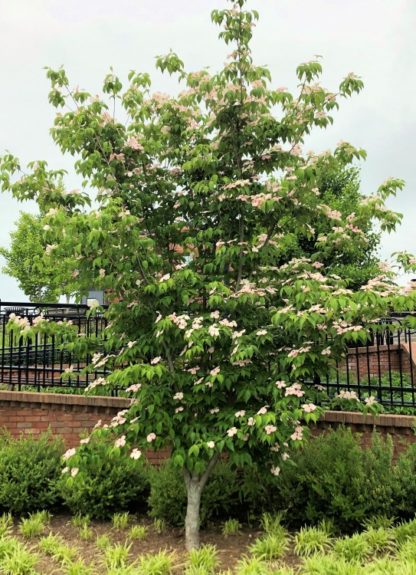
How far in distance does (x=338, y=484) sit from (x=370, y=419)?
114 cm

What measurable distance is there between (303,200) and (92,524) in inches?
161

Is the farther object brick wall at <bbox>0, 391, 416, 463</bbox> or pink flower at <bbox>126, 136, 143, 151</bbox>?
brick wall at <bbox>0, 391, 416, 463</bbox>

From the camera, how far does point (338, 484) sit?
4.74m

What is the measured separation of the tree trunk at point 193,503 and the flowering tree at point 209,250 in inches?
0.5

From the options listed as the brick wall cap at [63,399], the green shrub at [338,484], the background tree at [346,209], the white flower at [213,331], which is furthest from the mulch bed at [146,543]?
the background tree at [346,209]

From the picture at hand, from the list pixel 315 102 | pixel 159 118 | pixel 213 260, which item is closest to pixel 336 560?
pixel 213 260

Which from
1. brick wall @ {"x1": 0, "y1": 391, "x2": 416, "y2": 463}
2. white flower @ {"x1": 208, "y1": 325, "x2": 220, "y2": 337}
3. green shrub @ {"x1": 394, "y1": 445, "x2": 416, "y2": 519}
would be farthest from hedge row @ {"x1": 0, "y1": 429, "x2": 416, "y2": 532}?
white flower @ {"x1": 208, "y1": 325, "x2": 220, "y2": 337}

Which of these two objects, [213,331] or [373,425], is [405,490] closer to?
[373,425]

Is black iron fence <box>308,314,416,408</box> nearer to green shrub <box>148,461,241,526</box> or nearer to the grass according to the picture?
the grass

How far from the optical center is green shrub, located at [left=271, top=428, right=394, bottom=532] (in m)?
4.67

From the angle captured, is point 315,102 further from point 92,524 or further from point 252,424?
point 92,524

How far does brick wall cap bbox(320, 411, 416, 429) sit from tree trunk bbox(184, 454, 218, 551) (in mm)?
1617

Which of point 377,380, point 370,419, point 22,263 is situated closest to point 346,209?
point 377,380

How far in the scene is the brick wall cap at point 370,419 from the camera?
5.48 m
